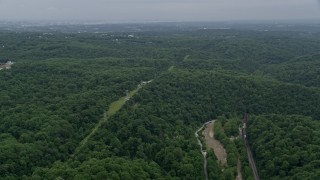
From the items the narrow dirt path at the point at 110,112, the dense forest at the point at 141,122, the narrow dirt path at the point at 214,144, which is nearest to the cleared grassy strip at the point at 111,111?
the narrow dirt path at the point at 110,112

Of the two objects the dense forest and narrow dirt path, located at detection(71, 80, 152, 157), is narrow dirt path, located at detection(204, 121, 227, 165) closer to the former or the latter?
the dense forest

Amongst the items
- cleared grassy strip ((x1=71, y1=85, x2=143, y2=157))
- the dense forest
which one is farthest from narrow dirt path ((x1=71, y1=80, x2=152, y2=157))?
the dense forest

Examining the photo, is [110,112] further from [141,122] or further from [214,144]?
[214,144]

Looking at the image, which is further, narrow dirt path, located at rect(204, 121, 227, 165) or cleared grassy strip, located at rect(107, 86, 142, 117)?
cleared grassy strip, located at rect(107, 86, 142, 117)

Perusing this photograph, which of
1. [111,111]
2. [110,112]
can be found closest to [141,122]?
[110,112]

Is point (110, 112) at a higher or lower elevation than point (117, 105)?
lower

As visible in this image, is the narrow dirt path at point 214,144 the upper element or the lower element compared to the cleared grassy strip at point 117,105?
lower

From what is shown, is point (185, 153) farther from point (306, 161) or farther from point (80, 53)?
point (80, 53)

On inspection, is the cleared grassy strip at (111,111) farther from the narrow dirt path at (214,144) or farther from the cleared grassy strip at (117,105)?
the narrow dirt path at (214,144)
